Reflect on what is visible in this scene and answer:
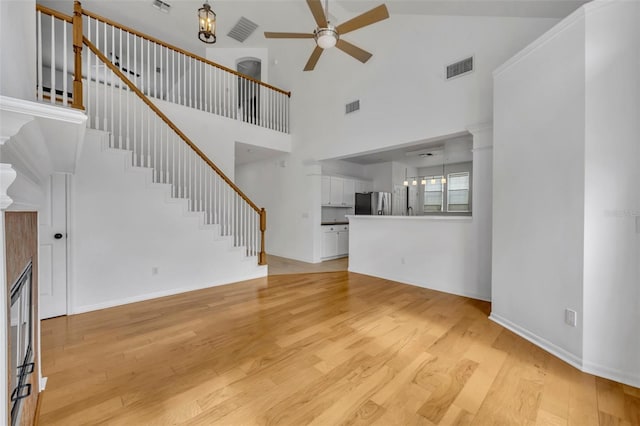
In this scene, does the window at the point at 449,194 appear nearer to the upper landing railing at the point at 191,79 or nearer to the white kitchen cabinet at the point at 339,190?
the white kitchen cabinet at the point at 339,190

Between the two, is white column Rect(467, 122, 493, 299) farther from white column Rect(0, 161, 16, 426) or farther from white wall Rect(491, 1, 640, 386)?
white column Rect(0, 161, 16, 426)

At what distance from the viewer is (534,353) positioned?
2.24 meters

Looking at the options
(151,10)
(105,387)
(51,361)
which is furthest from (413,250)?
(151,10)

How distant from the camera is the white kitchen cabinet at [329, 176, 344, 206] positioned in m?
6.60

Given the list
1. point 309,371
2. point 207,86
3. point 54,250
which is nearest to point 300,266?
point 309,371

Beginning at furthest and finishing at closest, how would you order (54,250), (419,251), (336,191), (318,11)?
(336,191) < (419,251) < (54,250) < (318,11)

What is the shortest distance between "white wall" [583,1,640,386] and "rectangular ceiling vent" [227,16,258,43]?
5.66m

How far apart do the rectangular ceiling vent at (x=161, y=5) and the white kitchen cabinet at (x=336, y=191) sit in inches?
187

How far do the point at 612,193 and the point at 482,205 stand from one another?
59.4 inches

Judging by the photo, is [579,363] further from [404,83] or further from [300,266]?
[300,266]

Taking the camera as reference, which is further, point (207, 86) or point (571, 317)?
point (207, 86)

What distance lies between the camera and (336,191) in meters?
6.74

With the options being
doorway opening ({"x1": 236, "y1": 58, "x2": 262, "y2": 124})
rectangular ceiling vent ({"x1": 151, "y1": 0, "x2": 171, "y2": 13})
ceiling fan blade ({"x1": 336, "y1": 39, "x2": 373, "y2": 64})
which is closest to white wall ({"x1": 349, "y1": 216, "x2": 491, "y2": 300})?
ceiling fan blade ({"x1": 336, "y1": 39, "x2": 373, "y2": 64})

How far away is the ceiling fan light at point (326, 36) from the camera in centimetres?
275
